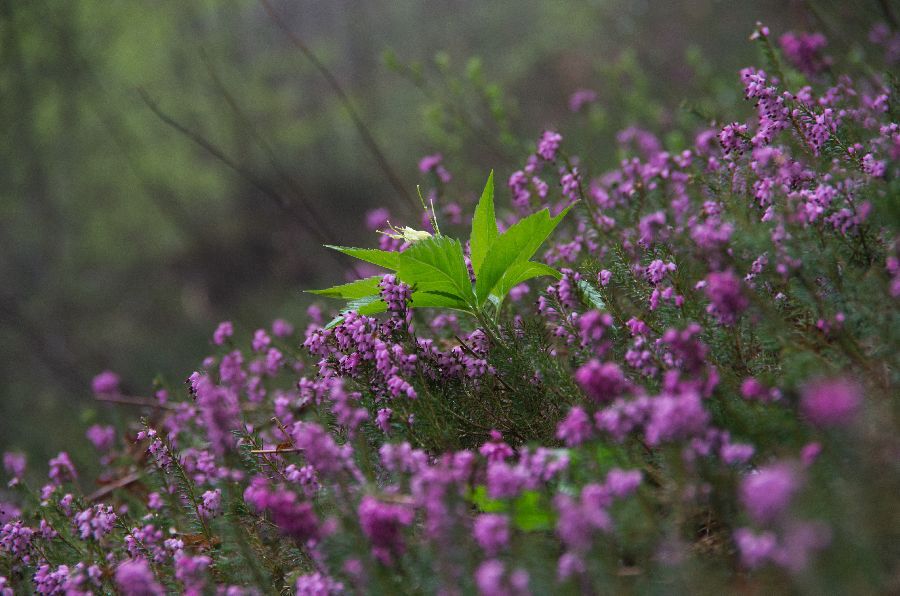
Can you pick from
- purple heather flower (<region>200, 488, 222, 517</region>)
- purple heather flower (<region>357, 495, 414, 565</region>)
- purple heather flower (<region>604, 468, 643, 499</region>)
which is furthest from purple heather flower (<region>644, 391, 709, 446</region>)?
purple heather flower (<region>200, 488, 222, 517</region>)

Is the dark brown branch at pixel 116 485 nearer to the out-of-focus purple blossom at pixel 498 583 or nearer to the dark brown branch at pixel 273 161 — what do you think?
the dark brown branch at pixel 273 161

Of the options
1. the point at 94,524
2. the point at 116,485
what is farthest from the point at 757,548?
the point at 116,485

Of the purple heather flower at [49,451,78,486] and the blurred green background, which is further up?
the blurred green background

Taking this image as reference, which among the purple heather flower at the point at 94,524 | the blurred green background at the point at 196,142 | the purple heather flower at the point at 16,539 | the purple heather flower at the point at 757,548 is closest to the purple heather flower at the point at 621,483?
the purple heather flower at the point at 757,548

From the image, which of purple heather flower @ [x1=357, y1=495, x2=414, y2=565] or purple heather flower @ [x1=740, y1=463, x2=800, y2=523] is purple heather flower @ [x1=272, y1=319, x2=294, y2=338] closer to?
purple heather flower @ [x1=357, y1=495, x2=414, y2=565]

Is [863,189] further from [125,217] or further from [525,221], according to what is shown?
[125,217]

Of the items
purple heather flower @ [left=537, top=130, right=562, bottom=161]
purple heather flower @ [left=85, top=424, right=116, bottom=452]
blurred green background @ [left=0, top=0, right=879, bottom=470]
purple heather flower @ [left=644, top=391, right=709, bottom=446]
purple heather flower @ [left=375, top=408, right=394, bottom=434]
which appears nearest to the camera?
purple heather flower @ [left=644, top=391, right=709, bottom=446]
